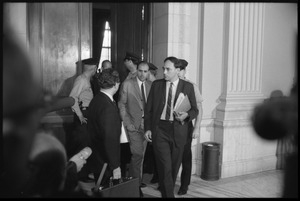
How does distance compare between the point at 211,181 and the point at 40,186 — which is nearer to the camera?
the point at 40,186

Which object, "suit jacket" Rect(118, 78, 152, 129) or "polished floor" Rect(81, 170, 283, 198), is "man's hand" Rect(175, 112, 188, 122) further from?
"polished floor" Rect(81, 170, 283, 198)

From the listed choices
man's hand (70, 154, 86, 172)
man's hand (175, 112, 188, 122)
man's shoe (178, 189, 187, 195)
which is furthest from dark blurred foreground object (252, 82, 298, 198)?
man's shoe (178, 189, 187, 195)

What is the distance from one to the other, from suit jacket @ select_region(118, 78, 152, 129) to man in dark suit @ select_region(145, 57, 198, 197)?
1.47 ft

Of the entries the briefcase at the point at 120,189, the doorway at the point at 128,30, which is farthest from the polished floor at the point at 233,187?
the doorway at the point at 128,30

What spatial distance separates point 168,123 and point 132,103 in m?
0.79

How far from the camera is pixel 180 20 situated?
5.46 meters

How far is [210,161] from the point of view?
5.36 meters

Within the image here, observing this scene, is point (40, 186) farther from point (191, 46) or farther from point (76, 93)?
point (191, 46)

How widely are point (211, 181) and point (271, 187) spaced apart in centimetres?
93

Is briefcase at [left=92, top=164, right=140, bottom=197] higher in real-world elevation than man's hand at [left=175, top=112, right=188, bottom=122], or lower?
lower

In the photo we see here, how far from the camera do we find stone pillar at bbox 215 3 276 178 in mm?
5574

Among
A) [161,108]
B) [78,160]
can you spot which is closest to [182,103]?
[161,108]

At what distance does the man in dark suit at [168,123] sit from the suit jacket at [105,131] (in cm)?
103

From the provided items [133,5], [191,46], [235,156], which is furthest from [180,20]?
[235,156]
